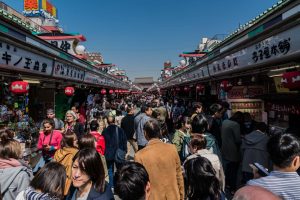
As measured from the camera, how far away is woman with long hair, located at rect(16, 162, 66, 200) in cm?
239

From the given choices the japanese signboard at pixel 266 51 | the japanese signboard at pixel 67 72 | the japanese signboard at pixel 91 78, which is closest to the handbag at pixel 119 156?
the japanese signboard at pixel 266 51

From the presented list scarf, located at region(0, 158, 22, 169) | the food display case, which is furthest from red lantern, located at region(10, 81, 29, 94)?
the food display case

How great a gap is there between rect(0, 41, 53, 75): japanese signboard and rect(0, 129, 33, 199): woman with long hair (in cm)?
289

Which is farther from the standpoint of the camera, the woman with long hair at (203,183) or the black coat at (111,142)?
the black coat at (111,142)

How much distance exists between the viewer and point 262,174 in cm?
280

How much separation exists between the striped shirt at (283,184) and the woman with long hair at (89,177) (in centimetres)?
146

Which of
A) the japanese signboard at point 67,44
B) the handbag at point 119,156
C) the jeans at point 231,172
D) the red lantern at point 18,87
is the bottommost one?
the jeans at point 231,172

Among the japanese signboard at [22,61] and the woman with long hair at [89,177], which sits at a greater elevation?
the japanese signboard at [22,61]

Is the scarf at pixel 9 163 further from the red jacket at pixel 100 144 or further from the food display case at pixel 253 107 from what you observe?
the food display case at pixel 253 107

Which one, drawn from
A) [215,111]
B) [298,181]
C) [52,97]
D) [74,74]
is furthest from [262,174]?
[52,97]

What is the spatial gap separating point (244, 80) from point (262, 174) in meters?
8.39

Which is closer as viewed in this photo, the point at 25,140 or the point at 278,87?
the point at 25,140

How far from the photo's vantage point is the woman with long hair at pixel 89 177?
8.60 ft

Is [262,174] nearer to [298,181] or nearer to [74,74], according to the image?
[298,181]
